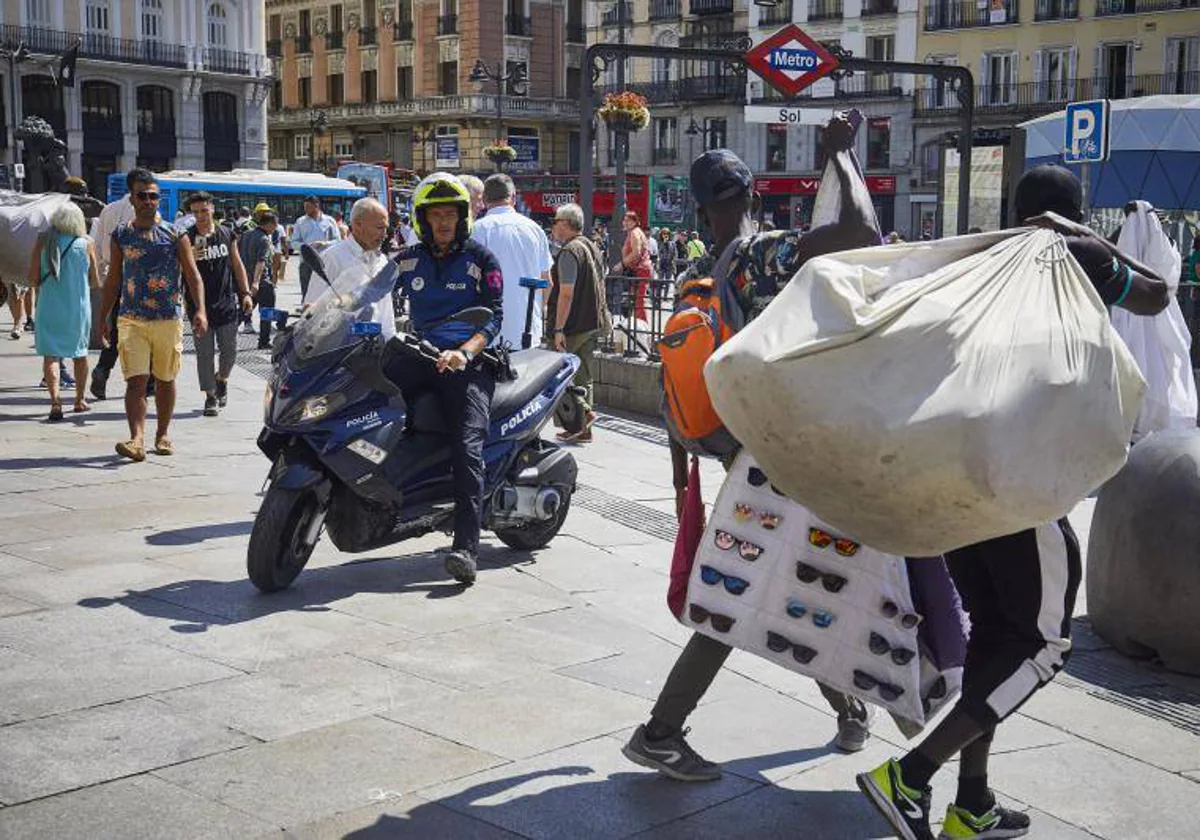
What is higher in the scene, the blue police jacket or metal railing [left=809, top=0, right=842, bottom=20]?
metal railing [left=809, top=0, right=842, bottom=20]

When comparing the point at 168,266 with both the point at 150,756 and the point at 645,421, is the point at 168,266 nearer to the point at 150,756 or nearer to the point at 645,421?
the point at 645,421

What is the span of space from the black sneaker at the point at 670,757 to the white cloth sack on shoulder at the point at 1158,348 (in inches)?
242

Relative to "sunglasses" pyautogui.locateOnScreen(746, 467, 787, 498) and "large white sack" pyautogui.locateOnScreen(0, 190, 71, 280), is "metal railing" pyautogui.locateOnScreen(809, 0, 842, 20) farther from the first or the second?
"sunglasses" pyautogui.locateOnScreen(746, 467, 787, 498)

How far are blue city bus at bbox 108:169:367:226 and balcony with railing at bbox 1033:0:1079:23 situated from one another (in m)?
23.1

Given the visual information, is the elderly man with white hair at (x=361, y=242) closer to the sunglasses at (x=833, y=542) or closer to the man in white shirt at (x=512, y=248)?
the man in white shirt at (x=512, y=248)

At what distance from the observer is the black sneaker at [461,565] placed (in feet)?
20.7

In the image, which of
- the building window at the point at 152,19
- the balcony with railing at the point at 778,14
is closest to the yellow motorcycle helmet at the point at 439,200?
the balcony with railing at the point at 778,14

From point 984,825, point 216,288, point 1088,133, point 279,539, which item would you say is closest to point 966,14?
point 1088,133

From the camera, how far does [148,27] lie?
2549 inches

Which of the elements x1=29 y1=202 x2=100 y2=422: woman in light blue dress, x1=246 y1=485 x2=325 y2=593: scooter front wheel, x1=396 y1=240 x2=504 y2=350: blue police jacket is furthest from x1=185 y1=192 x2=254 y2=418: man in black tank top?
x1=246 y1=485 x2=325 y2=593: scooter front wheel

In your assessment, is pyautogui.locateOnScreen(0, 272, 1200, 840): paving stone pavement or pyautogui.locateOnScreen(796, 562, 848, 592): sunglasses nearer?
pyautogui.locateOnScreen(796, 562, 848, 592): sunglasses

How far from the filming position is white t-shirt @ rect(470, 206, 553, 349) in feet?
29.8

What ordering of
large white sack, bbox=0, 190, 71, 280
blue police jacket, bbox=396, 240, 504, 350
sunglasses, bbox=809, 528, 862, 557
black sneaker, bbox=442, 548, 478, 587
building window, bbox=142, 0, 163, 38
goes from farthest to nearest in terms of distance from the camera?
building window, bbox=142, 0, 163, 38, large white sack, bbox=0, 190, 71, 280, blue police jacket, bbox=396, 240, 504, 350, black sneaker, bbox=442, 548, 478, 587, sunglasses, bbox=809, 528, 862, 557

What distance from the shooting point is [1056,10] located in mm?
50406
